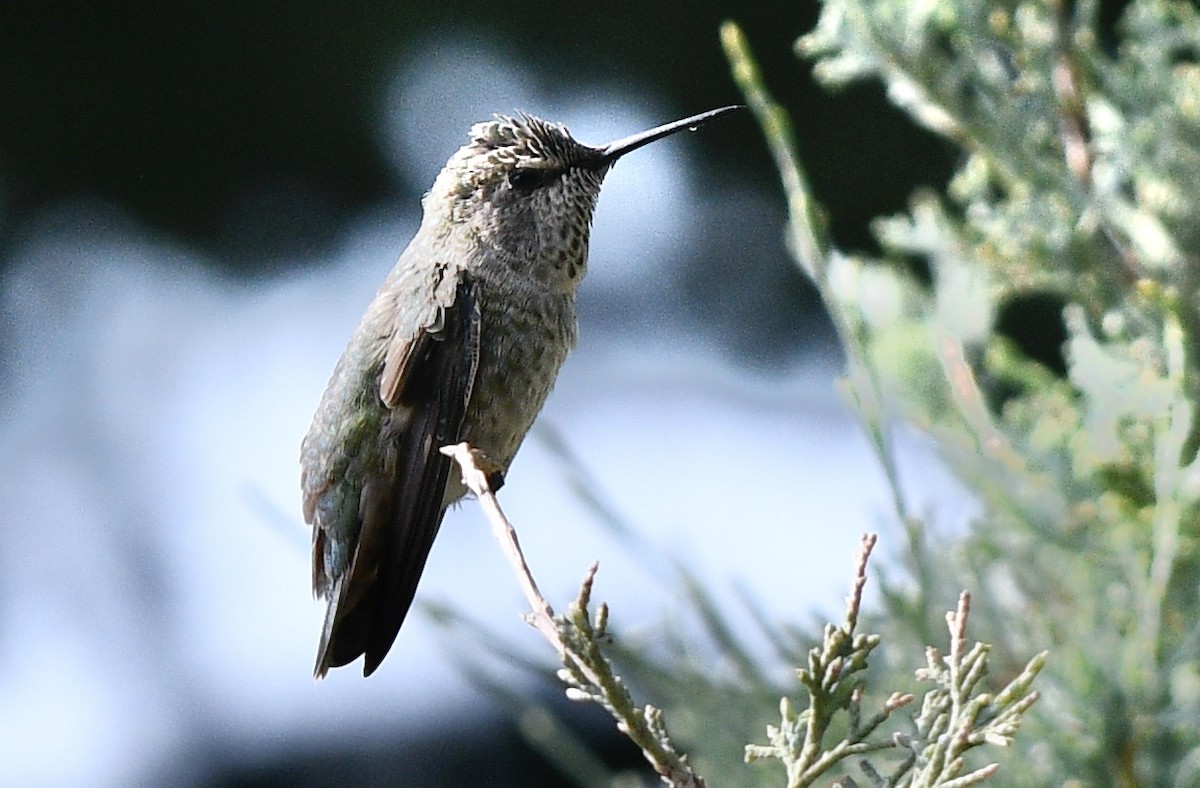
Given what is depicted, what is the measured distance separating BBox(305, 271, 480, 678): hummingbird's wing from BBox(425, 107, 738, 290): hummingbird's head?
→ 0.12 m

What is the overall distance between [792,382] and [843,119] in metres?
0.90

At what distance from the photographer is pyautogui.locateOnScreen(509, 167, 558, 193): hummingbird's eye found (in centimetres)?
172

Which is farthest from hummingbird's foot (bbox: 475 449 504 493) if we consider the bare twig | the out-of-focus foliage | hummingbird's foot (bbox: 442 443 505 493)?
the out-of-focus foliage

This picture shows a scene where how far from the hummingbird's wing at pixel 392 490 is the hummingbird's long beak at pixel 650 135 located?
291mm

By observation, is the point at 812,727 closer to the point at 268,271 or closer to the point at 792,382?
the point at 792,382

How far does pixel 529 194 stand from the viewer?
172cm

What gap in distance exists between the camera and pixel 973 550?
1.50 metres

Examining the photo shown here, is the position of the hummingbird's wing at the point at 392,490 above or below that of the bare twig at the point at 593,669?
above

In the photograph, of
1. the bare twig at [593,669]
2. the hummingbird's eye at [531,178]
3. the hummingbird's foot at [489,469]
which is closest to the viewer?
the bare twig at [593,669]

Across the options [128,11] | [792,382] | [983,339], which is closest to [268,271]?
[128,11]

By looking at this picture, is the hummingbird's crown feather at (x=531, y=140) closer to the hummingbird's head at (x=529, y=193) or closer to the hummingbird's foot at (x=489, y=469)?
the hummingbird's head at (x=529, y=193)

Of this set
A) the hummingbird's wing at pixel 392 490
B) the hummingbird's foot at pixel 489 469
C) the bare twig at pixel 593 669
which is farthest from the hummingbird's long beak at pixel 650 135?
the bare twig at pixel 593 669

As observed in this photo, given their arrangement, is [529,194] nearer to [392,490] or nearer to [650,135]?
[650,135]

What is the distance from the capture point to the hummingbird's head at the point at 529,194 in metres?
1.65
